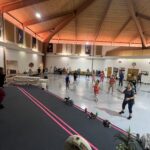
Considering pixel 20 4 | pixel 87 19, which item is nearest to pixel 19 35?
pixel 20 4

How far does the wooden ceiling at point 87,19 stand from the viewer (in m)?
13.6

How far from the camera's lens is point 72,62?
29266 millimetres

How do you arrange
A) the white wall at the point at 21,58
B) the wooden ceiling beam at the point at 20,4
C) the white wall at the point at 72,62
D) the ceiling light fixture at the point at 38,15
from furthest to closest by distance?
the white wall at the point at 72,62, the ceiling light fixture at the point at 38,15, the white wall at the point at 21,58, the wooden ceiling beam at the point at 20,4

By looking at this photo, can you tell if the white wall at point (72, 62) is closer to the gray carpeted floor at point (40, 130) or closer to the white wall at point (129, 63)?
the white wall at point (129, 63)

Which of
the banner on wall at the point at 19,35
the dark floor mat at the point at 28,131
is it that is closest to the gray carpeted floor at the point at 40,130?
the dark floor mat at the point at 28,131

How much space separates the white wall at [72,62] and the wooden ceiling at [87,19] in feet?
12.6

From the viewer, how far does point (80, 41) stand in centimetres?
2677

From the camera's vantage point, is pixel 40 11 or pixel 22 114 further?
pixel 40 11

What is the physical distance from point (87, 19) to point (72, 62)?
1100cm

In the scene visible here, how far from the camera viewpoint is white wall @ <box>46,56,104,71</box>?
95.4 feet

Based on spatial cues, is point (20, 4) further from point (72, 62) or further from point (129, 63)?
point (72, 62)

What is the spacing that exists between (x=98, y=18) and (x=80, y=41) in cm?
784

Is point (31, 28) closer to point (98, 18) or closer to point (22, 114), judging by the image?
point (98, 18)

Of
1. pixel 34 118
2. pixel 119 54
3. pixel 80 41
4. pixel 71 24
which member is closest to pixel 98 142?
pixel 34 118
